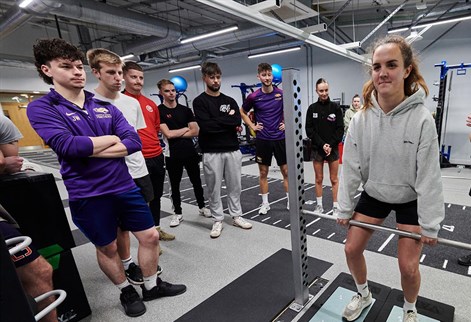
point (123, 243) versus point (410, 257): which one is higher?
point (410, 257)

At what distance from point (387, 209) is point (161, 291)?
158 centimetres

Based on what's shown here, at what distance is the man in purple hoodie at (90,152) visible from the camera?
4.57 ft

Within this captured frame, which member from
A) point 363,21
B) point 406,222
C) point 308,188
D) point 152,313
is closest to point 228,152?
point 152,313

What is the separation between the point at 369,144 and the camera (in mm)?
1336

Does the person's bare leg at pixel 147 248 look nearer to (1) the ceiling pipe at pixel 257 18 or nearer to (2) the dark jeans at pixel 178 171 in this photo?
(2) the dark jeans at pixel 178 171

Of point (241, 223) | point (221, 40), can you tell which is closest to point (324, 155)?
point (241, 223)

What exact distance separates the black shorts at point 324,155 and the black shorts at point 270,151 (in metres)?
0.37

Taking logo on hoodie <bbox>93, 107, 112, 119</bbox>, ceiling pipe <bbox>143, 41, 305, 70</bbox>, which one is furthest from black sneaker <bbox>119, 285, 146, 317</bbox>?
ceiling pipe <bbox>143, 41, 305, 70</bbox>

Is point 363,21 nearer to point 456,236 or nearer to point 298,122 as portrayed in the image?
point 456,236

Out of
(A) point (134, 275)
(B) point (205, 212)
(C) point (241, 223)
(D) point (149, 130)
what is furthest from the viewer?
(B) point (205, 212)

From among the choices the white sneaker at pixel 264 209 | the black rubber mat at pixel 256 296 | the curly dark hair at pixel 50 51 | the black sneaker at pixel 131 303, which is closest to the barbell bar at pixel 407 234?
the black rubber mat at pixel 256 296

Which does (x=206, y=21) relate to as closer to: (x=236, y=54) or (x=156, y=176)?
(x=236, y=54)

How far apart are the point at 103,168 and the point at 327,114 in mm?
2489

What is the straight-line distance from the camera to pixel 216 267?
88.4 inches
